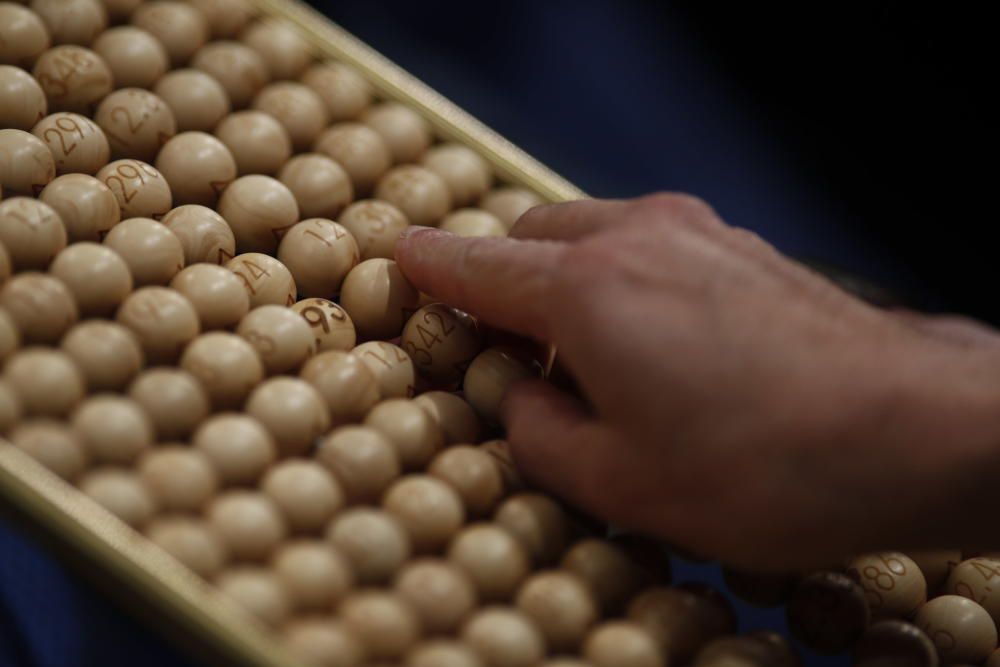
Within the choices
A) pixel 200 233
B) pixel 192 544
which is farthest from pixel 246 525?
pixel 200 233

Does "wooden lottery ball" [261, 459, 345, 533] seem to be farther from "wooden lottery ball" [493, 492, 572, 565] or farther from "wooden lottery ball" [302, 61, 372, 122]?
"wooden lottery ball" [302, 61, 372, 122]

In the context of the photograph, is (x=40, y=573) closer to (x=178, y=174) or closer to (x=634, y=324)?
(x=178, y=174)

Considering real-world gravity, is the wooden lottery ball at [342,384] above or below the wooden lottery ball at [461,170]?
below

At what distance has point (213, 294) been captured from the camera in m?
0.63

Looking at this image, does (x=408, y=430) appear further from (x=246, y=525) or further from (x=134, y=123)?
(x=134, y=123)

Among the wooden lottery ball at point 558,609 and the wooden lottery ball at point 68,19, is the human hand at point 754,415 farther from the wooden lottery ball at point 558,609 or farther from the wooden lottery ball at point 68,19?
the wooden lottery ball at point 68,19

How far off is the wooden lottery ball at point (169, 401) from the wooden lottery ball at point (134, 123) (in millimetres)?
224

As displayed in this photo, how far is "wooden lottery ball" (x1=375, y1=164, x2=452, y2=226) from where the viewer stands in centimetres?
78

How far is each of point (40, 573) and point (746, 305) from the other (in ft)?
1.62

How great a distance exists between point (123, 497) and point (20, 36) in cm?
37

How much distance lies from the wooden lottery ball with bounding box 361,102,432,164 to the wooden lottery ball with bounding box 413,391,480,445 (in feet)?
0.76

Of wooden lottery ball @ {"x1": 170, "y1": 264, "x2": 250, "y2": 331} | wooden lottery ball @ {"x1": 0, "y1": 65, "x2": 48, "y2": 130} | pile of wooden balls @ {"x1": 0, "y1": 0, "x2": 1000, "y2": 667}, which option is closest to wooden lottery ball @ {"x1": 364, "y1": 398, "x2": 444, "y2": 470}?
pile of wooden balls @ {"x1": 0, "y1": 0, "x2": 1000, "y2": 667}

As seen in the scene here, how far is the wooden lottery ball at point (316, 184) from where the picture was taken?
75cm

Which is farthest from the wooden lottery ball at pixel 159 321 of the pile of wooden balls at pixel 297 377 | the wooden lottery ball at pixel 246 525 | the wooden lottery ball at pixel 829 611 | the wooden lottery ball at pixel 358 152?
the wooden lottery ball at pixel 829 611
